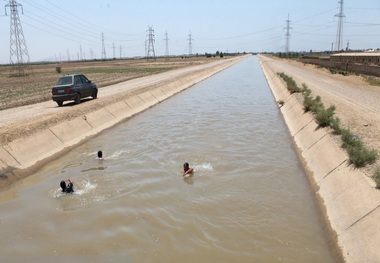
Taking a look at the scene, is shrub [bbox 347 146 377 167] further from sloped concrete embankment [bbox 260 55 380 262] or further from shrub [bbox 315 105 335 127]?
shrub [bbox 315 105 335 127]

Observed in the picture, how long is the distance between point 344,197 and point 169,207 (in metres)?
4.39

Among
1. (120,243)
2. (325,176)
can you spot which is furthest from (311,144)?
(120,243)

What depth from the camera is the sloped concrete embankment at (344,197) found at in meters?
6.43

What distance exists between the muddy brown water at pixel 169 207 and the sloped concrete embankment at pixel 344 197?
1.24 feet

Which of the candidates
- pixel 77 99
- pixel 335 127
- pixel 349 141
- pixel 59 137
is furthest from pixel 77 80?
pixel 349 141

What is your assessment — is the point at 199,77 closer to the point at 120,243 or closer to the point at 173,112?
the point at 173,112

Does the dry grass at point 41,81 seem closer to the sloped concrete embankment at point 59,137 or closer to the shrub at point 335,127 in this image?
the sloped concrete embankment at point 59,137

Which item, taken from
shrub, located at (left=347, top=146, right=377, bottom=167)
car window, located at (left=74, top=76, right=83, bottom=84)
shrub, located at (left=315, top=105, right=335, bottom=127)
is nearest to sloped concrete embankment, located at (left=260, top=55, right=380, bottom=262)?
shrub, located at (left=347, top=146, right=377, bottom=167)

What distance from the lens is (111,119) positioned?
2089cm

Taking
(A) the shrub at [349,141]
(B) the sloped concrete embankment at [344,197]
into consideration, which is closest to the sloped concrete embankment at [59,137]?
(B) the sloped concrete embankment at [344,197]

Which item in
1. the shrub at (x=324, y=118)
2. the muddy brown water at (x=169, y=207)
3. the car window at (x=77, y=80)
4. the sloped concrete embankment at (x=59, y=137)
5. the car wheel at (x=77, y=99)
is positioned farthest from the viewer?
the car window at (x=77, y=80)

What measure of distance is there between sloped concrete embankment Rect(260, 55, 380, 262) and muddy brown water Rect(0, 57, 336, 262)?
377 millimetres

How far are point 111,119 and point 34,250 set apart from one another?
46.1 feet

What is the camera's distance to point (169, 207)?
9.20 metres
